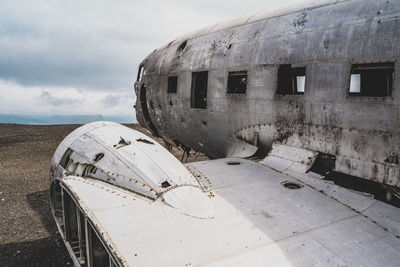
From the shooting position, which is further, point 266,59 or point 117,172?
point 266,59

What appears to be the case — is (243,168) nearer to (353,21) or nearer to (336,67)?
(336,67)

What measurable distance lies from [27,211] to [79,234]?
692 cm

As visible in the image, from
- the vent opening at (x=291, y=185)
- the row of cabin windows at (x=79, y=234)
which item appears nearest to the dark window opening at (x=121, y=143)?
the row of cabin windows at (x=79, y=234)

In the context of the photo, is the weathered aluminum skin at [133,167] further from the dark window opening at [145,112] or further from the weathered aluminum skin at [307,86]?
the dark window opening at [145,112]

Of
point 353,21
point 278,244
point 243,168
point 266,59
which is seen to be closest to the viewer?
point 278,244

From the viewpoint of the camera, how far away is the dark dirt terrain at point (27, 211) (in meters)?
7.36

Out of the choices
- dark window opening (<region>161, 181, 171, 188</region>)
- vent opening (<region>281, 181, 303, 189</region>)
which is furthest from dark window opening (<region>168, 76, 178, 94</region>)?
vent opening (<region>281, 181, 303, 189</region>)

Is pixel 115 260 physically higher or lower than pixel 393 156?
lower

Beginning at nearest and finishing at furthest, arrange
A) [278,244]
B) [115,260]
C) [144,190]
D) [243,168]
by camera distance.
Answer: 1. [115,260]
2. [278,244]
3. [144,190]
4. [243,168]

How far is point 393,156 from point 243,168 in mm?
2777

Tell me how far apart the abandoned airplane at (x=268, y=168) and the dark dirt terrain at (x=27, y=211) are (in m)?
1.19

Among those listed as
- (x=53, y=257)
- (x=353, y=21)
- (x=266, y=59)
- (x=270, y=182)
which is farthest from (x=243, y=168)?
(x=53, y=257)

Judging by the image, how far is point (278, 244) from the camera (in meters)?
3.43

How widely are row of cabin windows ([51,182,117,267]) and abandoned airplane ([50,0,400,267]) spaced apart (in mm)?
27
